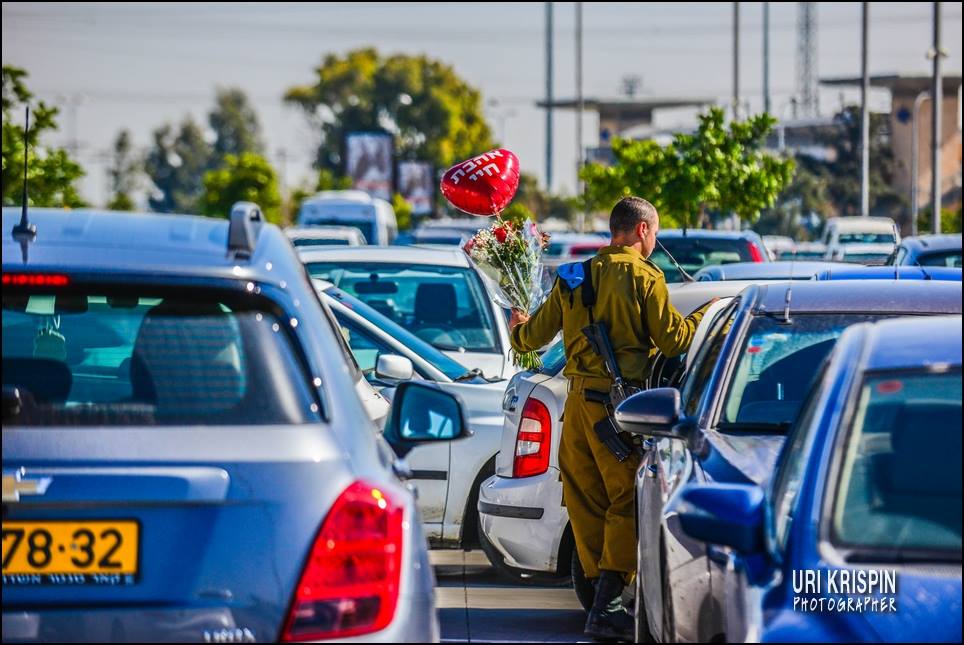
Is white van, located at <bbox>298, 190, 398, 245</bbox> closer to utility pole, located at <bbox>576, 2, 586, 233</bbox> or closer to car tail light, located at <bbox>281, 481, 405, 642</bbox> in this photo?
utility pole, located at <bbox>576, 2, 586, 233</bbox>

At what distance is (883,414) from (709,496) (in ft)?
1.36

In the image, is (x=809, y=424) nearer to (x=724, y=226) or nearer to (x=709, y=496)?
(x=709, y=496)

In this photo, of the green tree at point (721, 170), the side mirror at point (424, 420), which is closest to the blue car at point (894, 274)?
the side mirror at point (424, 420)

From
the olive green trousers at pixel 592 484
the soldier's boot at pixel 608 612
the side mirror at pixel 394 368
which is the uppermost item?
the side mirror at pixel 394 368

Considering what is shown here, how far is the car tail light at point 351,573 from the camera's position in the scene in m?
3.89

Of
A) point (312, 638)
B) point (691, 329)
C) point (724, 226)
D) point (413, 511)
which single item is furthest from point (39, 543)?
point (724, 226)

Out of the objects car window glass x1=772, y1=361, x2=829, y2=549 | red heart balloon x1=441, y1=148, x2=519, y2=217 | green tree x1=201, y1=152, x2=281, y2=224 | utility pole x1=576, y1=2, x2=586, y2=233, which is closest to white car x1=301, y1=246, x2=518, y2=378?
red heart balloon x1=441, y1=148, x2=519, y2=217

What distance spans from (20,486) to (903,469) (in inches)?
71.7

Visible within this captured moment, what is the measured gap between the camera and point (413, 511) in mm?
4242

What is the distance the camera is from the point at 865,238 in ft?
119

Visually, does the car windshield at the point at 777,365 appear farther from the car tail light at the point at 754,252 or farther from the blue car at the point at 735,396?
the car tail light at the point at 754,252

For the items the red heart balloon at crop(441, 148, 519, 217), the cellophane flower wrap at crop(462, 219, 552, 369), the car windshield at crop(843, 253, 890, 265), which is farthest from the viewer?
the car windshield at crop(843, 253, 890, 265)

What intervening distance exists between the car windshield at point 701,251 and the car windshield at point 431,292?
436 centimetres

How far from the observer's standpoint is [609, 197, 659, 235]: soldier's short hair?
7.63 metres
